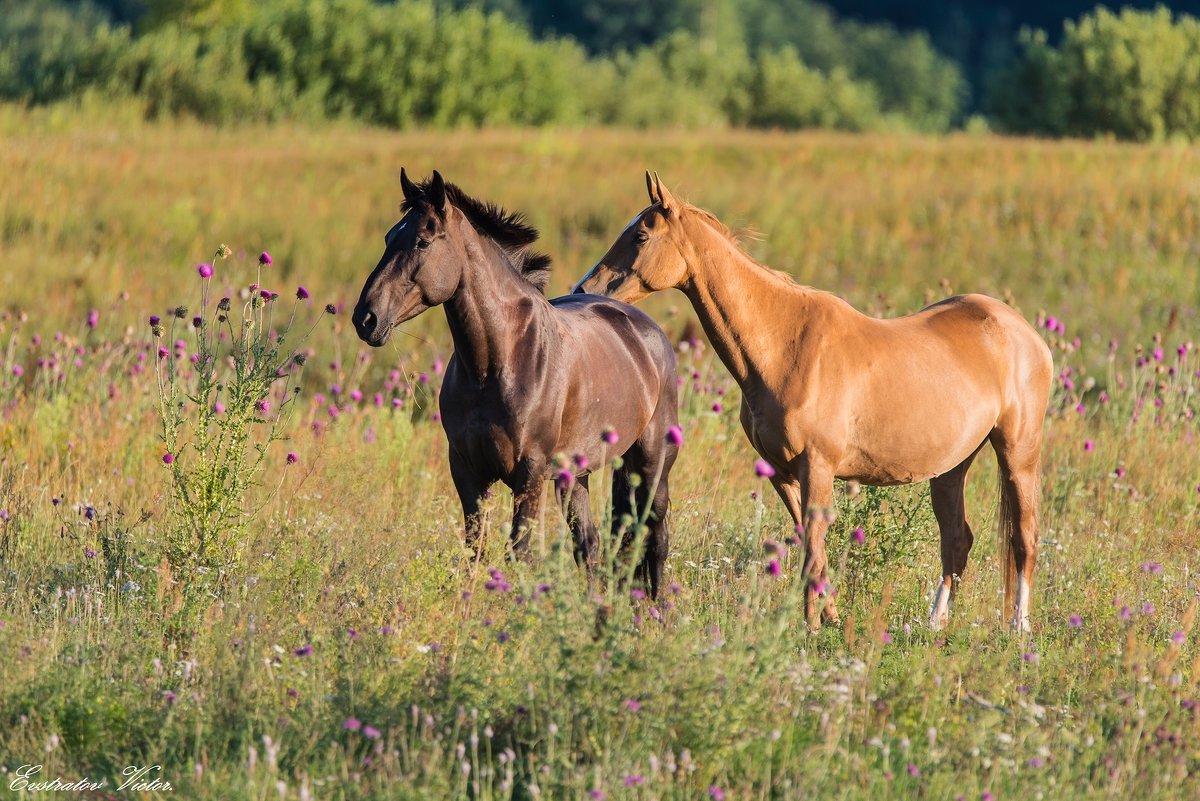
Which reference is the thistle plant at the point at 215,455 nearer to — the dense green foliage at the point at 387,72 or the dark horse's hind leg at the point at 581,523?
the dark horse's hind leg at the point at 581,523

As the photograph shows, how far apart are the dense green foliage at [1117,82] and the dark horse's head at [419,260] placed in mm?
39134

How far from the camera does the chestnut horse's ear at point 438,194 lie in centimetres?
566

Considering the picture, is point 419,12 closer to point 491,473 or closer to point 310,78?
point 310,78

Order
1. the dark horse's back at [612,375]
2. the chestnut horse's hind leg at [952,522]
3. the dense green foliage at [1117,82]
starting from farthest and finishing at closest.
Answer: the dense green foliage at [1117,82] → the chestnut horse's hind leg at [952,522] → the dark horse's back at [612,375]

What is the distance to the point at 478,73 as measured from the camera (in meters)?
37.8

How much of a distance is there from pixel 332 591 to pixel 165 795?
5.67 ft

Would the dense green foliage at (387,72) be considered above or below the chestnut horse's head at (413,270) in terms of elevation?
above

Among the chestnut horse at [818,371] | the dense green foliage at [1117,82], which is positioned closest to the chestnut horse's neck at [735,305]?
the chestnut horse at [818,371]

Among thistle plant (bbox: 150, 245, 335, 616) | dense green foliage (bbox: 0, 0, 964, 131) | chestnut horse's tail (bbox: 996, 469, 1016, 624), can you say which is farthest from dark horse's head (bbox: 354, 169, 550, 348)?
dense green foliage (bbox: 0, 0, 964, 131)

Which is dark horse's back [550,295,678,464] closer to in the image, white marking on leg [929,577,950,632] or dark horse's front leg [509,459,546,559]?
dark horse's front leg [509,459,546,559]

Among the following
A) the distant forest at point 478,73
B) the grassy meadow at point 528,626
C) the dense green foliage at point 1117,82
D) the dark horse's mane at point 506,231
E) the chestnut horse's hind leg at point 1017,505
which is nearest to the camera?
the grassy meadow at point 528,626

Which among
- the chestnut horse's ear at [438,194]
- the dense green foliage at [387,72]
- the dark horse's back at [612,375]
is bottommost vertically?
the dark horse's back at [612,375]

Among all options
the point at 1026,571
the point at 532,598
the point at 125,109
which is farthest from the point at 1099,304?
the point at 125,109

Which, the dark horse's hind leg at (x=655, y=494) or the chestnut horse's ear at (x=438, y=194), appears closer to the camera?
the chestnut horse's ear at (x=438, y=194)
